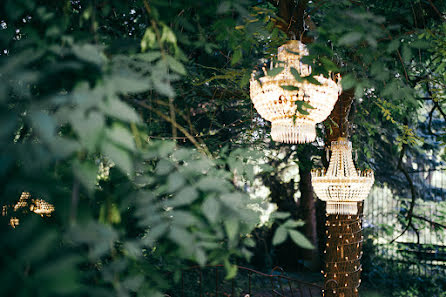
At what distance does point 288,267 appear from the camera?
7391 millimetres

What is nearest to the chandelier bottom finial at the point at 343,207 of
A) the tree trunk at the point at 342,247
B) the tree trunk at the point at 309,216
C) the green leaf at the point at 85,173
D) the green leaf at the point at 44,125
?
the tree trunk at the point at 342,247

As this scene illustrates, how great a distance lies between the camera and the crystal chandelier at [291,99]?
192 cm

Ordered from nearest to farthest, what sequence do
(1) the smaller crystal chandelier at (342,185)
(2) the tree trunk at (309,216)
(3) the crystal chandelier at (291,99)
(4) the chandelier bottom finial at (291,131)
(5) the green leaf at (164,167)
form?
(5) the green leaf at (164,167) → (3) the crystal chandelier at (291,99) → (4) the chandelier bottom finial at (291,131) → (1) the smaller crystal chandelier at (342,185) → (2) the tree trunk at (309,216)

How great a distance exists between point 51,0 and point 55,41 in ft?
0.61

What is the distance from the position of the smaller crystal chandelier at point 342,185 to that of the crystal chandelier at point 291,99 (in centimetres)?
A: 83

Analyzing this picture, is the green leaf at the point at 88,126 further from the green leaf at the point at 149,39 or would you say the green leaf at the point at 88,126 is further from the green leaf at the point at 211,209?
the green leaf at the point at 149,39

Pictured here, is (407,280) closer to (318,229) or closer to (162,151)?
(318,229)

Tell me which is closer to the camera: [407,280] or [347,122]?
[347,122]

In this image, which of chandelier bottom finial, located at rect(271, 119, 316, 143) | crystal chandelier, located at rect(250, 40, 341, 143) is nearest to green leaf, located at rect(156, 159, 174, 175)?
crystal chandelier, located at rect(250, 40, 341, 143)

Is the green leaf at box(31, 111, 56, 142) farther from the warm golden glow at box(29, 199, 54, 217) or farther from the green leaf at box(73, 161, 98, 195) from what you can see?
the warm golden glow at box(29, 199, 54, 217)

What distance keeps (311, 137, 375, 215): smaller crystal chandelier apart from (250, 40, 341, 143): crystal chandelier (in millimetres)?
829

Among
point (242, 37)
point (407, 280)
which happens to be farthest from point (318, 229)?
point (242, 37)

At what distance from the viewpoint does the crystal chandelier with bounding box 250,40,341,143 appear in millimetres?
1920

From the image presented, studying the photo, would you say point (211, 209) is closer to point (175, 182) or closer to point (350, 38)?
point (175, 182)
